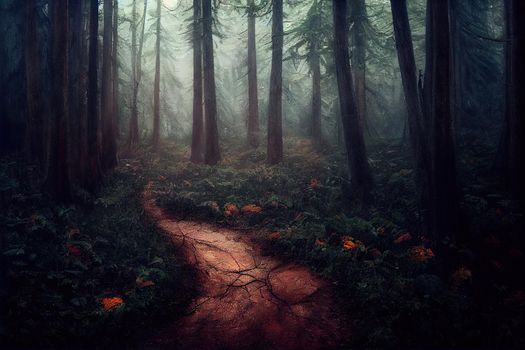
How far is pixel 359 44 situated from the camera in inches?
650

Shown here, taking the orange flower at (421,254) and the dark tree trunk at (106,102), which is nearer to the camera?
the orange flower at (421,254)

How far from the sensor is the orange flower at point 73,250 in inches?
267

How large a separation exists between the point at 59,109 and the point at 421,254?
9929mm

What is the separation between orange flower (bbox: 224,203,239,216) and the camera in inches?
407

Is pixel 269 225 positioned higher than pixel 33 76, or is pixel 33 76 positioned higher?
pixel 33 76

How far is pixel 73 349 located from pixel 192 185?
9.25 m

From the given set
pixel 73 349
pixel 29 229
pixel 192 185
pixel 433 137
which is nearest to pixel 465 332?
pixel 433 137

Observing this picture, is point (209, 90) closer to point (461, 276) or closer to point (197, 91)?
point (197, 91)

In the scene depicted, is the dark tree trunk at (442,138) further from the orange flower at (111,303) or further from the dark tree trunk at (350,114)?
the orange flower at (111,303)

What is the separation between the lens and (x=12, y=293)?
5.01m

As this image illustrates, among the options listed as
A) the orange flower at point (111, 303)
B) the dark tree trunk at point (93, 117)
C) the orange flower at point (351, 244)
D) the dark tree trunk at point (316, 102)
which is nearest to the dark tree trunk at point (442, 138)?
the orange flower at point (351, 244)

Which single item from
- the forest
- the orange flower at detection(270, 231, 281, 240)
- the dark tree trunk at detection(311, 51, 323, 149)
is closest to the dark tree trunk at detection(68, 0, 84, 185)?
the forest

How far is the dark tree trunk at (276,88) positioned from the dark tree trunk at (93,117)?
25.4 ft

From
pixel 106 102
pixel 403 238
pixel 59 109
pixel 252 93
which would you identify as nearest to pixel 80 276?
pixel 59 109
